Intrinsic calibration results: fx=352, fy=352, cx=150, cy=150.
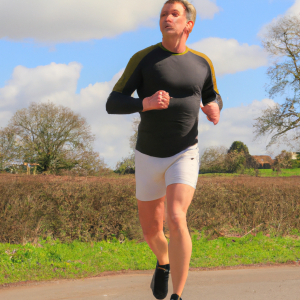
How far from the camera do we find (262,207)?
7.64 meters

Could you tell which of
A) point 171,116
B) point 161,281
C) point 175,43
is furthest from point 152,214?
point 175,43

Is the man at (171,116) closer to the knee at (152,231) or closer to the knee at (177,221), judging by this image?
the knee at (177,221)

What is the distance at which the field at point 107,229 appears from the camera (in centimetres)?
561

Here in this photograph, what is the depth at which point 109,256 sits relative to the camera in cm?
581

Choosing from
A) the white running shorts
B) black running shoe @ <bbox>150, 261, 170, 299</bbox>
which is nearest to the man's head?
the white running shorts

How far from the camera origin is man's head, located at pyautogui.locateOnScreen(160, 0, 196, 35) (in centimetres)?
285

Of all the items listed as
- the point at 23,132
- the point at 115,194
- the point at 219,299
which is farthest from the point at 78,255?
the point at 23,132

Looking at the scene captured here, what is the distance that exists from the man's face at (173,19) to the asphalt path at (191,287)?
9.97 feet

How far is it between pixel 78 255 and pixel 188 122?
383cm

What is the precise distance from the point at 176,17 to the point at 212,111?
33.8 inches

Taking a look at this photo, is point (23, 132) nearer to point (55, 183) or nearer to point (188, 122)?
point (55, 183)

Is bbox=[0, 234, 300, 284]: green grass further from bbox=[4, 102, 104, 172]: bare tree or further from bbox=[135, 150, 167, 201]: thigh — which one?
bbox=[4, 102, 104, 172]: bare tree

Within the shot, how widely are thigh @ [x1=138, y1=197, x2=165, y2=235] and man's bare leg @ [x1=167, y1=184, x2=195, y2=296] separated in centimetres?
41

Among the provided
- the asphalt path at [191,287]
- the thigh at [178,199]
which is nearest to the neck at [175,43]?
the thigh at [178,199]
